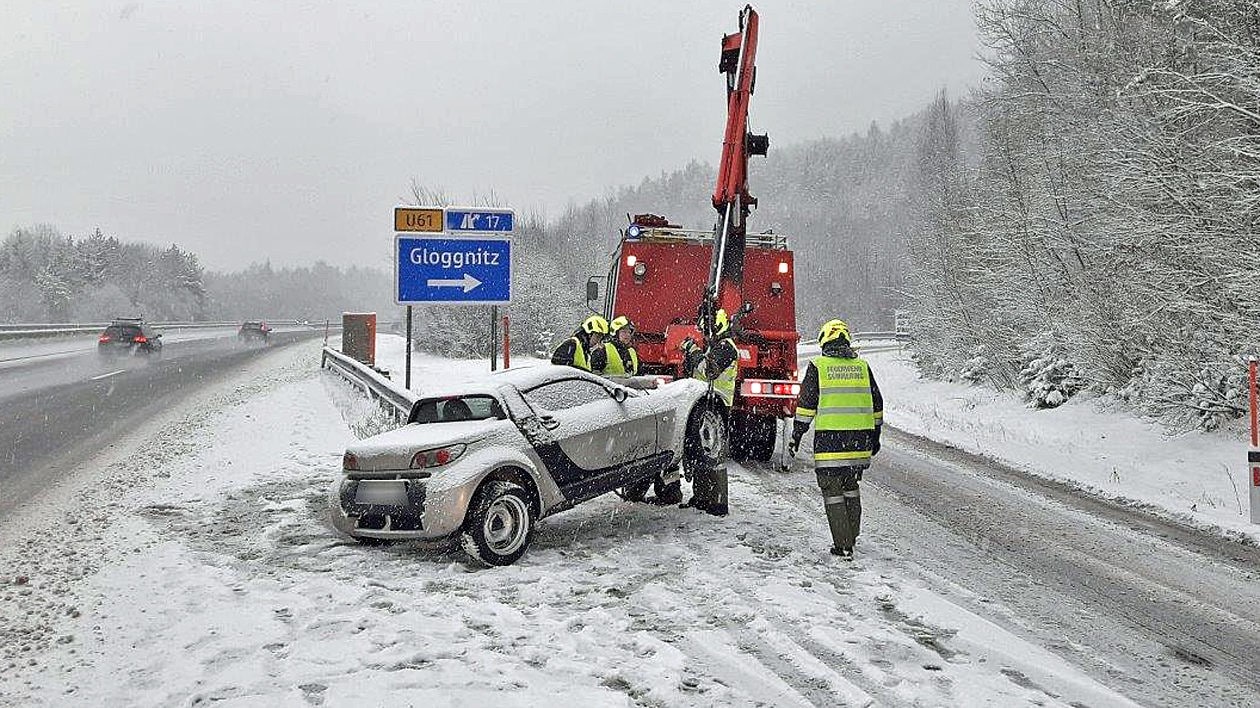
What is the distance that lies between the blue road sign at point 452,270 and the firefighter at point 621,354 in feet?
9.96

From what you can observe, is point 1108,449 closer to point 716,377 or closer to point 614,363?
point 716,377

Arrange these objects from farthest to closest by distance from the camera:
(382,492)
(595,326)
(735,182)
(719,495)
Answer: (735,182) < (595,326) < (719,495) < (382,492)

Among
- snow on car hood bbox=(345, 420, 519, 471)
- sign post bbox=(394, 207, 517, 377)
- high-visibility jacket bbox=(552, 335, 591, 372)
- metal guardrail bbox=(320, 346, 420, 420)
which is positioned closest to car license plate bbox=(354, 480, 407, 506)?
snow on car hood bbox=(345, 420, 519, 471)

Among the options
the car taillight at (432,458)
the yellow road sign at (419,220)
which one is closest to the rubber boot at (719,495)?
the car taillight at (432,458)

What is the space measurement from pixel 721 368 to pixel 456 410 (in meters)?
3.13

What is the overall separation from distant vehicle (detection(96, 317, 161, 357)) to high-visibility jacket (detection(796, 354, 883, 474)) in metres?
30.3

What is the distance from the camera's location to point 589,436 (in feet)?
23.0

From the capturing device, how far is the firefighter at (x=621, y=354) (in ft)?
29.5

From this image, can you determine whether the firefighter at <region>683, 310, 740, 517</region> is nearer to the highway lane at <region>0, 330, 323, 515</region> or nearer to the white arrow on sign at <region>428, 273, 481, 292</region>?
the white arrow on sign at <region>428, 273, 481, 292</region>

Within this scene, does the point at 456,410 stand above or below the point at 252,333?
above

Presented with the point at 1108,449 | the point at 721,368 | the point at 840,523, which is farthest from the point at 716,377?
the point at 1108,449

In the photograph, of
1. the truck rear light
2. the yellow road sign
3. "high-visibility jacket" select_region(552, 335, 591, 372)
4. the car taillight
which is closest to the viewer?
the car taillight

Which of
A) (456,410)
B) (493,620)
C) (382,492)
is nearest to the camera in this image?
(493,620)

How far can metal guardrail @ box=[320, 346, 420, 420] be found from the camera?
10397 mm
